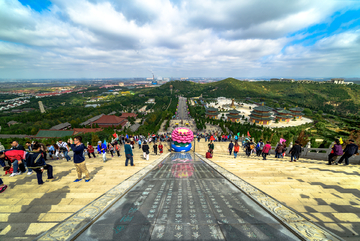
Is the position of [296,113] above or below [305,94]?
below

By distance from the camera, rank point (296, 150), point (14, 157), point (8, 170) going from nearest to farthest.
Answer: point (14, 157)
point (8, 170)
point (296, 150)

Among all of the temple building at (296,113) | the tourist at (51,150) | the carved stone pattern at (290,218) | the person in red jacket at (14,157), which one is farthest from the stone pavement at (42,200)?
the temple building at (296,113)

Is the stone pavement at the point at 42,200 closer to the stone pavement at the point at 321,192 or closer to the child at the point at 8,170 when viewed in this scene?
the child at the point at 8,170

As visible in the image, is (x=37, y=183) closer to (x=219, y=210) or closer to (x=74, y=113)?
(x=219, y=210)

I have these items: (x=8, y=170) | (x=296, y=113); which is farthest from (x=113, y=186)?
(x=296, y=113)

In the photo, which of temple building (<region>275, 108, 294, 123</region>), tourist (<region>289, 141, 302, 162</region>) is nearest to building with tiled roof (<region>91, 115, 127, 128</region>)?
tourist (<region>289, 141, 302, 162</region>)

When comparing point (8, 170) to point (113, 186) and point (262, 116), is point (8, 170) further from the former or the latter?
point (262, 116)
